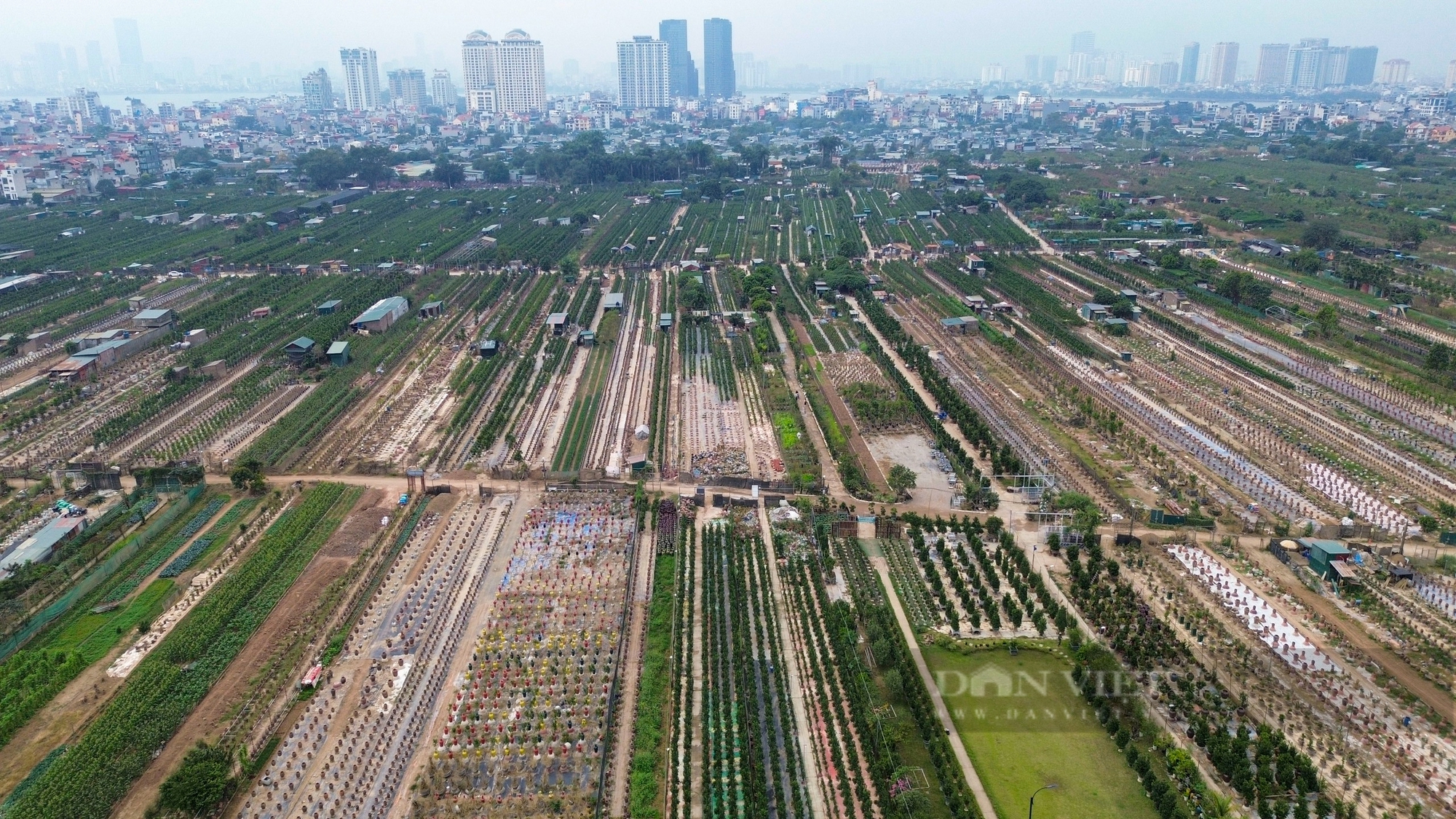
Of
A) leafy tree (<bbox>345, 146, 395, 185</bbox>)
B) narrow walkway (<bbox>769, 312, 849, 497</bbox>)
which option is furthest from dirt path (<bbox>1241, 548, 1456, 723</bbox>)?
leafy tree (<bbox>345, 146, 395, 185</bbox>)

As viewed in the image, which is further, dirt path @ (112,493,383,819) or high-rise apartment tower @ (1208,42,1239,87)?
high-rise apartment tower @ (1208,42,1239,87)

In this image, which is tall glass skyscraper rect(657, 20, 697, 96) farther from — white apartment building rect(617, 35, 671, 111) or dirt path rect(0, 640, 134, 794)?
dirt path rect(0, 640, 134, 794)

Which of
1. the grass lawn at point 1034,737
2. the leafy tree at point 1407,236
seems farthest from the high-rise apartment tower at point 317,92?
the grass lawn at point 1034,737

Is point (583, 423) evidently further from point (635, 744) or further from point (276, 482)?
point (635, 744)

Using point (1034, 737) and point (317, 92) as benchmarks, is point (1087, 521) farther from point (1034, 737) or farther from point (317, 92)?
point (317, 92)

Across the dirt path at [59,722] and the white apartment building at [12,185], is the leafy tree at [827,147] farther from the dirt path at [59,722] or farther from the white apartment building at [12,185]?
the dirt path at [59,722]

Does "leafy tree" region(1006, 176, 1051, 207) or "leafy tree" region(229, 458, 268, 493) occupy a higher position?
"leafy tree" region(1006, 176, 1051, 207)

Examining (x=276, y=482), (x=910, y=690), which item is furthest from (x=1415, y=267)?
(x=276, y=482)
